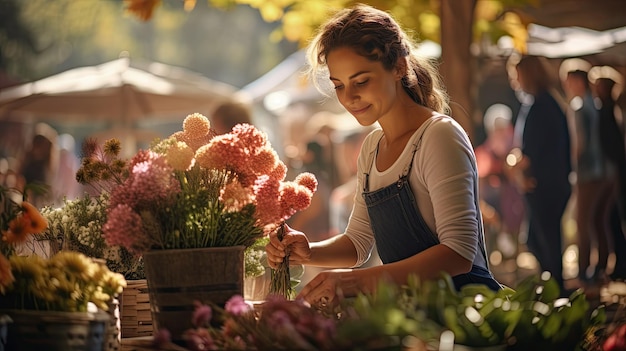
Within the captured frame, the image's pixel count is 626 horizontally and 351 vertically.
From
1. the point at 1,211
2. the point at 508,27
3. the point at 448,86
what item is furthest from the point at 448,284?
the point at 508,27

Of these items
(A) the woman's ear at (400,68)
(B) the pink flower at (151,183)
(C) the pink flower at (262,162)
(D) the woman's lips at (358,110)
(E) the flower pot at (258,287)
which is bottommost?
(E) the flower pot at (258,287)

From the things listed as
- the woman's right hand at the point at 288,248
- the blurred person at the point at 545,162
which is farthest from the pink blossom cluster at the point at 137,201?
the blurred person at the point at 545,162

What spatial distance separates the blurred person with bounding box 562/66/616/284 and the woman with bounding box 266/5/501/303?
5191 mm

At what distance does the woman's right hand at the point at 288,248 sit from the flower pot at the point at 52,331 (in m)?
0.62

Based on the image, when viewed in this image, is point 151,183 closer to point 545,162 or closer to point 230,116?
point 230,116

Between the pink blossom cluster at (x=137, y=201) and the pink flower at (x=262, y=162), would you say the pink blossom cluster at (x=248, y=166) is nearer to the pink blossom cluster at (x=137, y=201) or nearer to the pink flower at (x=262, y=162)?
the pink flower at (x=262, y=162)

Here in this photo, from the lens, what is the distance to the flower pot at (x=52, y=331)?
1818mm

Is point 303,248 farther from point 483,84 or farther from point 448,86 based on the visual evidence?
point 483,84

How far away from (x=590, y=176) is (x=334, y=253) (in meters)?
5.38

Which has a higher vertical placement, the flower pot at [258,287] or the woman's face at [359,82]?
the woman's face at [359,82]

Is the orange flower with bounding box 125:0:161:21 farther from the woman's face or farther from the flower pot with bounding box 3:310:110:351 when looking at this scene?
the flower pot with bounding box 3:310:110:351

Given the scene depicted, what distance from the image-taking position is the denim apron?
2.38 m

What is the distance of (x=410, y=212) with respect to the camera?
2385mm

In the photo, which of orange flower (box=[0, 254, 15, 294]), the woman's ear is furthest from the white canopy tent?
orange flower (box=[0, 254, 15, 294])
